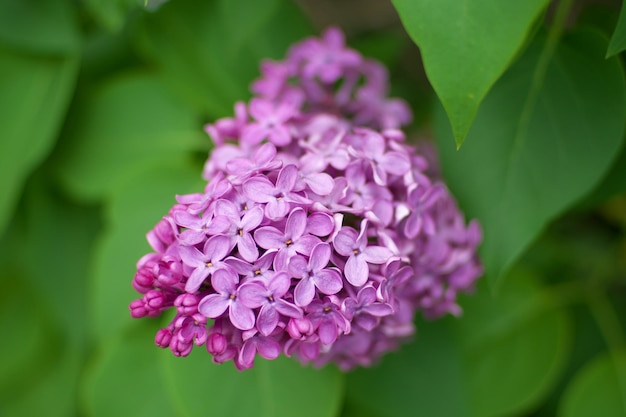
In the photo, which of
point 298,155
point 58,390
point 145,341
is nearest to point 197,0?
Answer: point 298,155

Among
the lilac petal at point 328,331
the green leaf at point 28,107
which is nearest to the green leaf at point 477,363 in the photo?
the lilac petal at point 328,331

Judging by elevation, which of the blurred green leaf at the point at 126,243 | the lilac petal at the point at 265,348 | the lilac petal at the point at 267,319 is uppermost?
the lilac petal at the point at 267,319

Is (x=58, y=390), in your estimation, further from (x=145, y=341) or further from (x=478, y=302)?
(x=478, y=302)

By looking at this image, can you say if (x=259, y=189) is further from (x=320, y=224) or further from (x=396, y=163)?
(x=396, y=163)

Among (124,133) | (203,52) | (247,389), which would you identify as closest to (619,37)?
(247,389)

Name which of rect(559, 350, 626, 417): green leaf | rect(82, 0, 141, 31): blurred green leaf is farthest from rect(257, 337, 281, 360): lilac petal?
rect(559, 350, 626, 417): green leaf

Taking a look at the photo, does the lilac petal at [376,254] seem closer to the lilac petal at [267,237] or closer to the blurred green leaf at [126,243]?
the lilac petal at [267,237]
